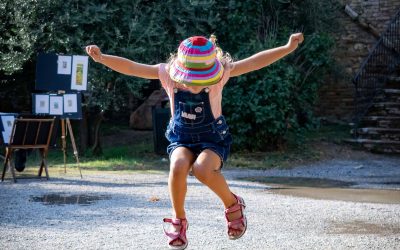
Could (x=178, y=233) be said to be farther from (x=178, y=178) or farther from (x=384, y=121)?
(x=384, y=121)

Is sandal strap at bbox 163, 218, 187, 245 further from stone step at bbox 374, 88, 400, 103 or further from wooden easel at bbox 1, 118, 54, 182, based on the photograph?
stone step at bbox 374, 88, 400, 103

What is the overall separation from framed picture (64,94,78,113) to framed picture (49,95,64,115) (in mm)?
86

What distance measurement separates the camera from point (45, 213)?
8.31 m

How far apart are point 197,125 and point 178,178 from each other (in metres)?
0.47

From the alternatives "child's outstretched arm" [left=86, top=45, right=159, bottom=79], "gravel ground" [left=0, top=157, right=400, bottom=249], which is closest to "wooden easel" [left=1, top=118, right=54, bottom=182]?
"gravel ground" [left=0, top=157, right=400, bottom=249]

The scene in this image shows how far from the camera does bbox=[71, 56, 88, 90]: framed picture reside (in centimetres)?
1278

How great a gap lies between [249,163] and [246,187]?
3.67m

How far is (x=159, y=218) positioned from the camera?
7.98 m

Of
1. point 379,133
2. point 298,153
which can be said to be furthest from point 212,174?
point 379,133

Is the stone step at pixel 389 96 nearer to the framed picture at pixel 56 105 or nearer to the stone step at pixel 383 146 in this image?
the stone step at pixel 383 146

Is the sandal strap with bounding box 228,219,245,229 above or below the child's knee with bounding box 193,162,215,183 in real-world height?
below

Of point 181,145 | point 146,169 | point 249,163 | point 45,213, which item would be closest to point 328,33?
point 249,163

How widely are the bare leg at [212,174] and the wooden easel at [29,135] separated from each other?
22.6 ft

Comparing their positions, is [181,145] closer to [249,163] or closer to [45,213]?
[45,213]
